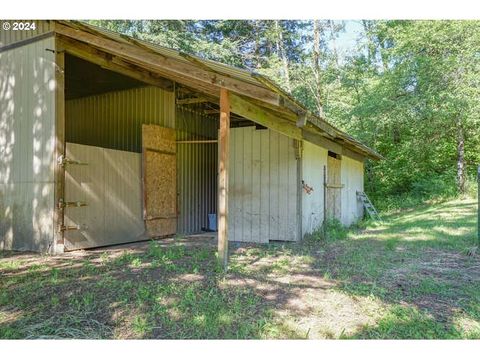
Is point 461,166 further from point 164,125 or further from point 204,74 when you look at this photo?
point 204,74

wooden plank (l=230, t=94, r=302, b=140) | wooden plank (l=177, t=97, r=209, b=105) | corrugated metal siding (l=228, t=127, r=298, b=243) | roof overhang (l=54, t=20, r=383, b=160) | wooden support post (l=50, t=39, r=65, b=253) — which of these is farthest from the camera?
wooden plank (l=177, t=97, r=209, b=105)

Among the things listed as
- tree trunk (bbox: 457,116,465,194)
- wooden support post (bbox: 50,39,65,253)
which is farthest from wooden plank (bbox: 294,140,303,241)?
tree trunk (bbox: 457,116,465,194)

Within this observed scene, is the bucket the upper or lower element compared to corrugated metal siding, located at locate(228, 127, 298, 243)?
lower

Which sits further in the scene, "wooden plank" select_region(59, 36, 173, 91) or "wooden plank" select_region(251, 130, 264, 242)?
"wooden plank" select_region(251, 130, 264, 242)

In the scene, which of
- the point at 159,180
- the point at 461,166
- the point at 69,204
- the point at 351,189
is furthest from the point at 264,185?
the point at 461,166

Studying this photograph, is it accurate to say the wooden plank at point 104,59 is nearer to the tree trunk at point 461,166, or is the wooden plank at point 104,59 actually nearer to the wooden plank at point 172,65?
the wooden plank at point 172,65

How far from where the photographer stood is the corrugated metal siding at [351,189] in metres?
9.77

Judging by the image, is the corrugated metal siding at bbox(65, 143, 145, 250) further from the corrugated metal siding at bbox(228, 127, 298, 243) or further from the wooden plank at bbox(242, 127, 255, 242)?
the wooden plank at bbox(242, 127, 255, 242)

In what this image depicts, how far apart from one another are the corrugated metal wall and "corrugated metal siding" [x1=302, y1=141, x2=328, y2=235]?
2987 millimetres

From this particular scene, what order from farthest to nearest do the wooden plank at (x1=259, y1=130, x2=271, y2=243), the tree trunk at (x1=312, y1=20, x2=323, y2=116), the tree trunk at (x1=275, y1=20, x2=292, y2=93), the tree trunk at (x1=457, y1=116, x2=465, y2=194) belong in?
1. the tree trunk at (x1=275, y1=20, x2=292, y2=93)
2. the tree trunk at (x1=312, y1=20, x2=323, y2=116)
3. the tree trunk at (x1=457, y1=116, x2=465, y2=194)
4. the wooden plank at (x1=259, y1=130, x2=271, y2=243)

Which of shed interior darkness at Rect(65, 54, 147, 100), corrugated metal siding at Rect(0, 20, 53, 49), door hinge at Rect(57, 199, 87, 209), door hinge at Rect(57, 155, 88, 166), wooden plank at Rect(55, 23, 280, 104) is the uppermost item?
corrugated metal siding at Rect(0, 20, 53, 49)

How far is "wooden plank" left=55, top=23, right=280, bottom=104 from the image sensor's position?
173 inches

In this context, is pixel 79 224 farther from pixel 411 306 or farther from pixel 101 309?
pixel 411 306

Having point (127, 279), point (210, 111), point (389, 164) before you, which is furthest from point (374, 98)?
point (127, 279)
